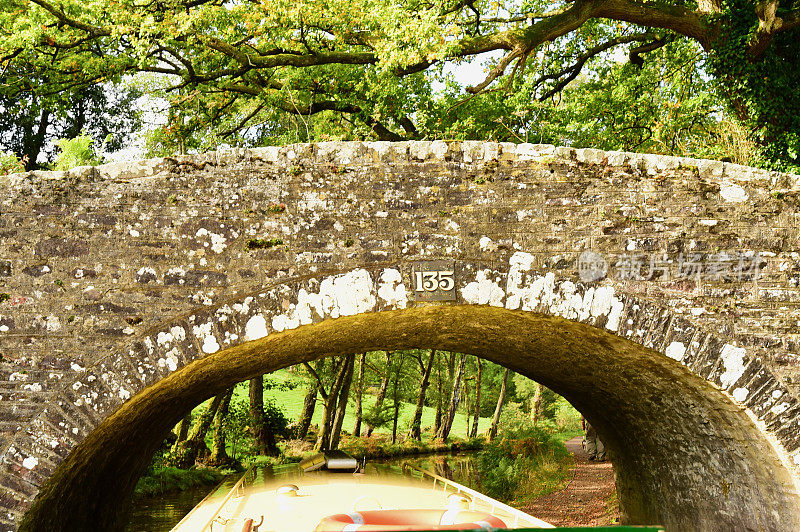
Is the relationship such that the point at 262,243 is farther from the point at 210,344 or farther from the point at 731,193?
the point at 731,193

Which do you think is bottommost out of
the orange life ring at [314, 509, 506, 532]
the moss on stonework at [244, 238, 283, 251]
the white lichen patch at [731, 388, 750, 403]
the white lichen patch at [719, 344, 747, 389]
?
the orange life ring at [314, 509, 506, 532]

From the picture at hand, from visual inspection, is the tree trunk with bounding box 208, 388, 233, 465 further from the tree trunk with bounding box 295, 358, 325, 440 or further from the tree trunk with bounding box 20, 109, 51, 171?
the tree trunk with bounding box 20, 109, 51, 171

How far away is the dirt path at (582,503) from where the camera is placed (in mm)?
10164

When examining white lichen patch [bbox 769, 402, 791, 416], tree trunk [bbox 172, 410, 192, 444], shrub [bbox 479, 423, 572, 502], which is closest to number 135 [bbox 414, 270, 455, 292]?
white lichen patch [bbox 769, 402, 791, 416]

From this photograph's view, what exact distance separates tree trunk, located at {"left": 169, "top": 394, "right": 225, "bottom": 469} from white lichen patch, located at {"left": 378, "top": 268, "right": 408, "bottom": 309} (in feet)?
33.2

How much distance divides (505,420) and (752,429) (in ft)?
44.1

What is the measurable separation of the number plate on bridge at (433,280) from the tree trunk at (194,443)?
33.5 feet

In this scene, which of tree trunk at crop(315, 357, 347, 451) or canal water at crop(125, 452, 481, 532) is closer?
canal water at crop(125, 452, 481, 532)

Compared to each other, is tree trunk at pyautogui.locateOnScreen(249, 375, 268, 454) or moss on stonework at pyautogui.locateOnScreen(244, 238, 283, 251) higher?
moss on stonework at pyautogui.locateOnScreen(244, 238, 283, 251)

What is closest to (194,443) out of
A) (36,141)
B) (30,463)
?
(36,141)

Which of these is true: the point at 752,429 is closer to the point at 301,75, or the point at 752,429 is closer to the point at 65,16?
the point at 301,75

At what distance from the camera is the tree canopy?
9.03 m

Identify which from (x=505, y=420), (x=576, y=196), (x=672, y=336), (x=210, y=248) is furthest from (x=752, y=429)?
(x=505, y=420)

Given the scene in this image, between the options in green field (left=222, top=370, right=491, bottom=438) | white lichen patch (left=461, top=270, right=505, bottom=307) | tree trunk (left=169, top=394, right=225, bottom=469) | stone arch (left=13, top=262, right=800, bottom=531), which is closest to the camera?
stone arch (left=13, top=262, right=800, bottom=531)
